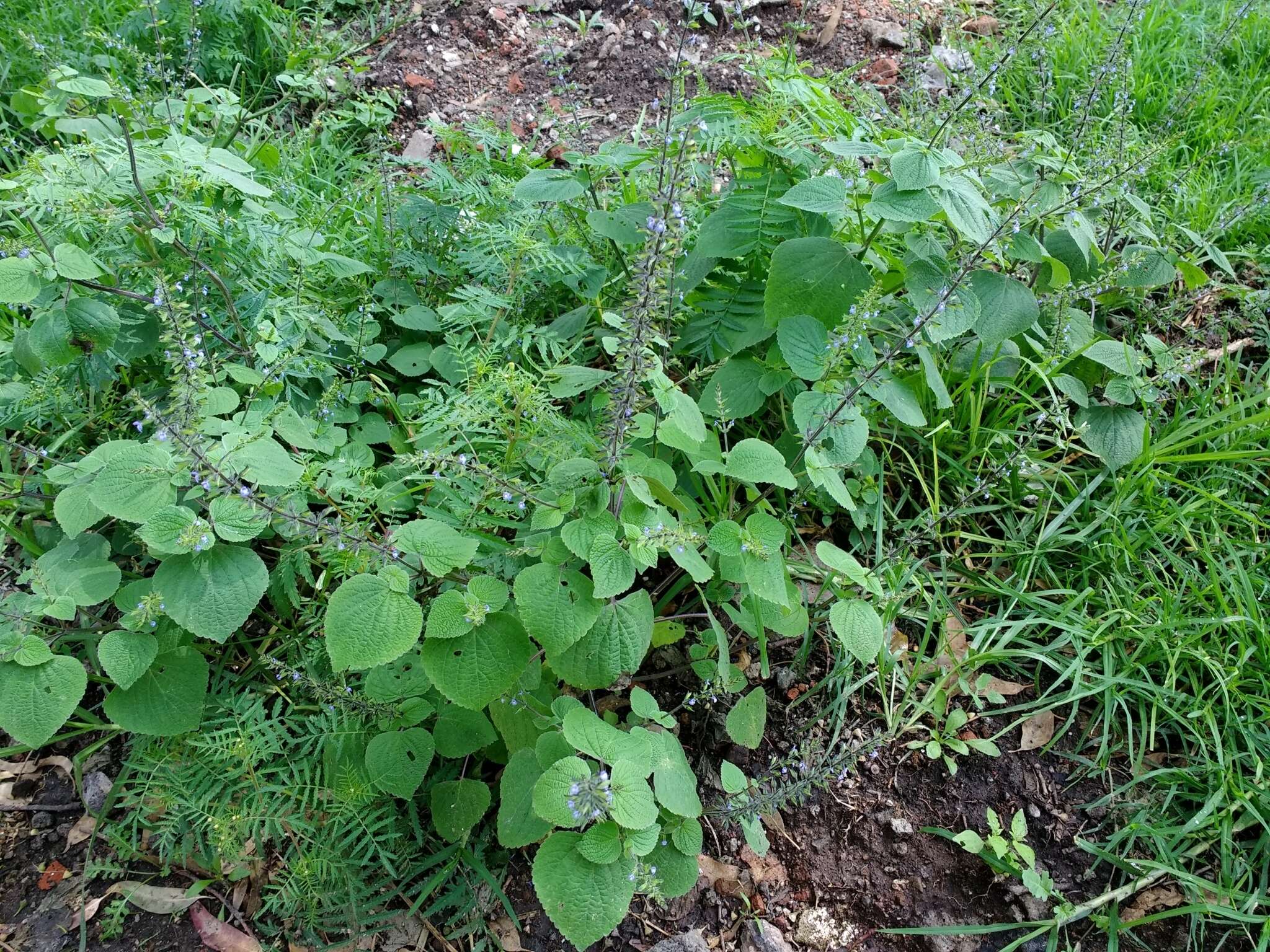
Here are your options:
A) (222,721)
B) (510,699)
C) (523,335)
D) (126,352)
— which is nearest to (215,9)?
(126,352)

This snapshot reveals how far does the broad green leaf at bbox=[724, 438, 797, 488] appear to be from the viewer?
1.94 m

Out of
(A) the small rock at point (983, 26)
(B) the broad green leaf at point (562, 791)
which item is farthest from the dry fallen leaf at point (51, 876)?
(A) the small rock at point (983, 26)

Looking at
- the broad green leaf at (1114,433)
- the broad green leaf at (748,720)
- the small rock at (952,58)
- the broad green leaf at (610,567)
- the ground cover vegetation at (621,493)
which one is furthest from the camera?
the small rock at (952,58)

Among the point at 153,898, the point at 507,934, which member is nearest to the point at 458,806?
the point at 507,934

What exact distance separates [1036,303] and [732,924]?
188cm

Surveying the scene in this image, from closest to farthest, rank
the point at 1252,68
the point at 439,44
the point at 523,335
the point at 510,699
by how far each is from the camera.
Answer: the point at 510,699 < the point at 523,335 < the point at 1252,68 < the point at 439,44

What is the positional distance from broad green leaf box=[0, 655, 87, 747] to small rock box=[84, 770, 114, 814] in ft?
1.74

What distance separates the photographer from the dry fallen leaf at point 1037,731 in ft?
7.86

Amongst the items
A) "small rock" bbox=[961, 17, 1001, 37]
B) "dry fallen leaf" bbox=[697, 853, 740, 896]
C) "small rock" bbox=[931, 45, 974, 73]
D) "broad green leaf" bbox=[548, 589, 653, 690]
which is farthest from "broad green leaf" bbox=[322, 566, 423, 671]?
"small rock" bbox=[961, 17, 1001, 37]

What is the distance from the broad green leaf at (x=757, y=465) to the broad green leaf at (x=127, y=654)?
1.37 meters

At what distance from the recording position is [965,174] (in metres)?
2.27

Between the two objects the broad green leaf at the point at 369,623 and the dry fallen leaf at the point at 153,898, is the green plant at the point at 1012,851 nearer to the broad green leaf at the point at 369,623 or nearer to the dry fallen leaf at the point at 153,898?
the broad green leaf at the point at 369,623

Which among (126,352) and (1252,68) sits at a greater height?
(1252,68)

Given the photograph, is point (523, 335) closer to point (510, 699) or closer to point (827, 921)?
point (510, 699)
